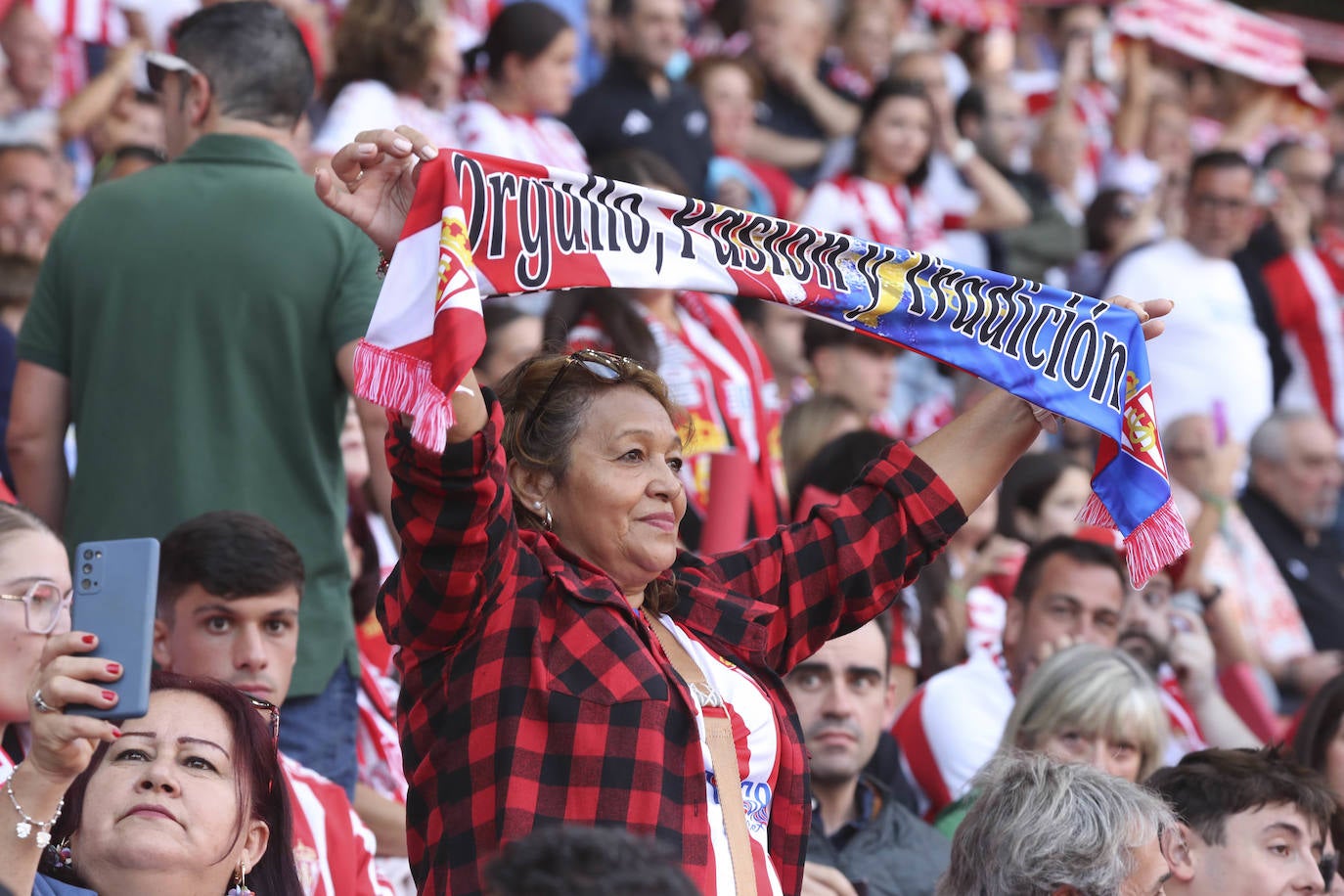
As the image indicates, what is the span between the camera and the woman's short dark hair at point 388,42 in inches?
253

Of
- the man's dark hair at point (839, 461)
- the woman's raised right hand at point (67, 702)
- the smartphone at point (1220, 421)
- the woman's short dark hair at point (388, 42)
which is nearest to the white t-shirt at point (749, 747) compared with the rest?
the woman's raised right hand at point (67, 702)

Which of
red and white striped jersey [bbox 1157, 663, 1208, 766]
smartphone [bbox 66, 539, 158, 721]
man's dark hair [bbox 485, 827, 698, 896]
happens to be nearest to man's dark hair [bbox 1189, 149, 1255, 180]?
red and white striped jersey [bbox 1157, 663, 1208, 766]

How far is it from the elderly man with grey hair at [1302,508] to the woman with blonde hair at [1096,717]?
3.28 metres

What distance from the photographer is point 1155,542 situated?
11.1 ft

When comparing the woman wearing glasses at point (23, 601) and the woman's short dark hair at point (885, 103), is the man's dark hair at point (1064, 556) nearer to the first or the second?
the woman wearing glasses at point (23, 601)

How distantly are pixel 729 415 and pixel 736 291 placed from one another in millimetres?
2680

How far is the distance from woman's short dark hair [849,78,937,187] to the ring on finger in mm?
6491

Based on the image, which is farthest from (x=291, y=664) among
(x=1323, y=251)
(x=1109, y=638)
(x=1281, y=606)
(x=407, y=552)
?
(x=1323, y=251)

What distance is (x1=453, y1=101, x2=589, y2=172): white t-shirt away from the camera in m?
6.91

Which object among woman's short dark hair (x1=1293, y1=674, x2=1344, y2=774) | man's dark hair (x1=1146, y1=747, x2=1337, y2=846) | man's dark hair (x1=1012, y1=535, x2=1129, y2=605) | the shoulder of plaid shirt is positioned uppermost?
man's dark hair (x1=1012, y1=535, x2=1129, y2=605)

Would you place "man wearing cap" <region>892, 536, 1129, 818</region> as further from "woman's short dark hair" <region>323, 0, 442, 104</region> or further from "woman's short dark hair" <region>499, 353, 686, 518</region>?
"woman's short dark hair" <region>323, 0, 442, 104</region>

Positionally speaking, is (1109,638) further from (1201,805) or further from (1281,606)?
(1281,606)

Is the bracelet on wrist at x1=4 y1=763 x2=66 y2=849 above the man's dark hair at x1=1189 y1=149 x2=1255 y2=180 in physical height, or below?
below

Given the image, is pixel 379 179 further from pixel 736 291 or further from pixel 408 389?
pixel 736 291
